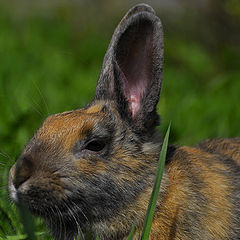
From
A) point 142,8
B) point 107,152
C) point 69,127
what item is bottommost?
point 107,152

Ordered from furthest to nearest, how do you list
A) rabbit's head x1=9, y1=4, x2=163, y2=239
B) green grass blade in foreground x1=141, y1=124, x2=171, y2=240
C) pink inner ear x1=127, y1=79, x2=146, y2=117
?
1. pink inner ear x1=127, y1=79, x2=146, y2=117
2. rabbit's head x1=9, y1=4, x2=163, y2=239
3. green grass blade in foreground x1=141, y1=124, x2=171, y2=240

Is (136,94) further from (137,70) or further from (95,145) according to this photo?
(95,145)

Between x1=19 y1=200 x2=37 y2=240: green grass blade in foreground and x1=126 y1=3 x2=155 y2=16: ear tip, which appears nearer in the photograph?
x1=19 y1=200 x2=37 y2=240: green grass blade in foreground

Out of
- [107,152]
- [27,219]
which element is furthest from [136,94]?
[27,219]

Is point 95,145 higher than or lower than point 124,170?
higher

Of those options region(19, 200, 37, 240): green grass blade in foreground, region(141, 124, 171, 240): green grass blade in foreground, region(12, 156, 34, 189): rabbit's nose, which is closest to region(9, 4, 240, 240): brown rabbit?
region(12, 156, 34, 189): rabbit's nose

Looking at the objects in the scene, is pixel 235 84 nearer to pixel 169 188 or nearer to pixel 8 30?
pixel 169 188

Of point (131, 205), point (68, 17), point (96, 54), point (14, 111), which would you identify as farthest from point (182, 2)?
point (131, 205)

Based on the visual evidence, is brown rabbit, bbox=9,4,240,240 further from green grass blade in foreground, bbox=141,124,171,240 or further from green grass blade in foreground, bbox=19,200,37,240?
green grass blade in foreground, bbox=19,200,37,240
